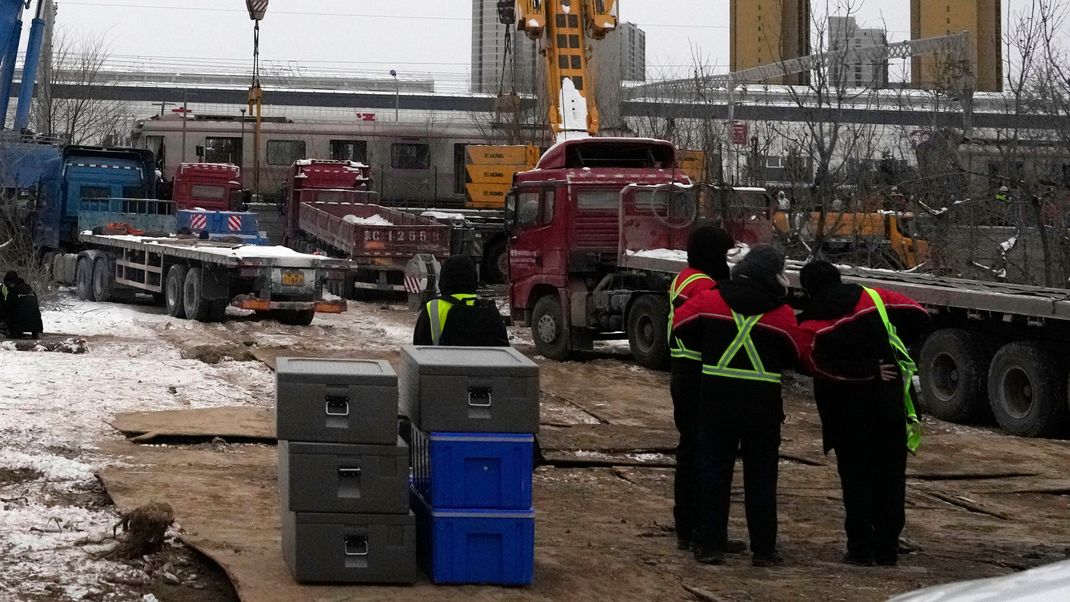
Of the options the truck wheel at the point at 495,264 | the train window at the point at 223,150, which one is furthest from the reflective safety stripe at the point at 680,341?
the train window at the point at 223,150

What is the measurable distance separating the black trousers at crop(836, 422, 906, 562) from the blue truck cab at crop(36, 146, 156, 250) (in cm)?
2515

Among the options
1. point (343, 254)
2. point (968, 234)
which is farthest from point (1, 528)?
point (343, 254)

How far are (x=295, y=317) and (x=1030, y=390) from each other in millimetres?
13541

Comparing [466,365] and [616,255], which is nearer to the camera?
[466,365]

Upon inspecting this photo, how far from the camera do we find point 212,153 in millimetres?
41875

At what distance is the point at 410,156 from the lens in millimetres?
43750

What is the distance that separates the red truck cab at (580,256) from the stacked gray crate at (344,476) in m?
12.3

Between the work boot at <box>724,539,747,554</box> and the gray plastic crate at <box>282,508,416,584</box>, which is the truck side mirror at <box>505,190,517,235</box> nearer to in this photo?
the work boot at <box>724,539,747,554</box>

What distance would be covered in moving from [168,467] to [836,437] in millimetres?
4841

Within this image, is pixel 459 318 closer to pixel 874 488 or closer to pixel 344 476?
pixel 344 476

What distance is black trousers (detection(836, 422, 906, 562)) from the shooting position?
27.2 ft

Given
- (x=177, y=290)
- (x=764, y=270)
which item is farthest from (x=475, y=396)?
(x=177, y=290)

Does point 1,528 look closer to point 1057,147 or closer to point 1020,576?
point 1020,576

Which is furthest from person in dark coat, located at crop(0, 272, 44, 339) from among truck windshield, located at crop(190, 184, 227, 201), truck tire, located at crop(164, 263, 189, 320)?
truck windshield, located at crop(190, 184, 227, 201)
